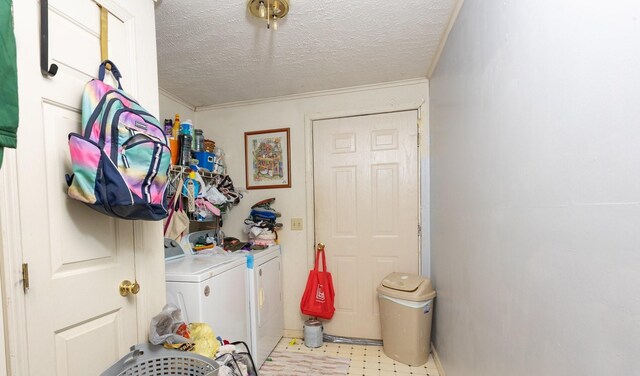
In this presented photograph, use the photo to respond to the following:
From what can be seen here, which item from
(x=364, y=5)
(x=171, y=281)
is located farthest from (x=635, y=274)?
(x=171, y=281)

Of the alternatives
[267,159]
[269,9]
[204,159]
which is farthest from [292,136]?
[269,9]

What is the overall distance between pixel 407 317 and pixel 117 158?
198 centimetres

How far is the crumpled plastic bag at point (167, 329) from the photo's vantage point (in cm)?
103

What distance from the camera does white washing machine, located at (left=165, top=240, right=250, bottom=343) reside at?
1.37 meters

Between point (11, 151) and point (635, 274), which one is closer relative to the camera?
point (635, 274)

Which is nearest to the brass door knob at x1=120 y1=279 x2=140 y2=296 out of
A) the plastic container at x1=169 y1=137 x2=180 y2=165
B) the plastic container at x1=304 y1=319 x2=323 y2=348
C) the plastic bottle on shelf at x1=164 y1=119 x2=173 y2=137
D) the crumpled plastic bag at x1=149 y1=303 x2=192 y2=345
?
the crumpled plastic bag at x1=149 y1=303 x2=192 y2=345

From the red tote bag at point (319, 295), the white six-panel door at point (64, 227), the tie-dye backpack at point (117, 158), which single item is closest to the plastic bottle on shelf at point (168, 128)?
the white six-panel door at point (64, 227)

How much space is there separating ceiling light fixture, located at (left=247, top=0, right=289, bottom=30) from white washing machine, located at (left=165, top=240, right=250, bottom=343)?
4.61ft

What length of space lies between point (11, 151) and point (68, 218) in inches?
9.5

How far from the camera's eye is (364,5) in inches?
52.4

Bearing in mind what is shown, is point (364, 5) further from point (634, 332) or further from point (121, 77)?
point (634, 332)

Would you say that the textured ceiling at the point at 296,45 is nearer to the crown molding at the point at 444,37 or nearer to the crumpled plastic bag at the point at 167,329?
the crown molding at the point at 444,37

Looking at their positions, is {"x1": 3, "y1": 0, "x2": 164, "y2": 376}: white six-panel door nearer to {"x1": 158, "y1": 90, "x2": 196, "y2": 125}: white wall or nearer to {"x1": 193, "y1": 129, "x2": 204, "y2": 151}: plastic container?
{"x1": 193, "y1": 129, "x2": 204, "y2": 151}: plastic container

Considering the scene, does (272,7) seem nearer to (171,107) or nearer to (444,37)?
(444,37)
